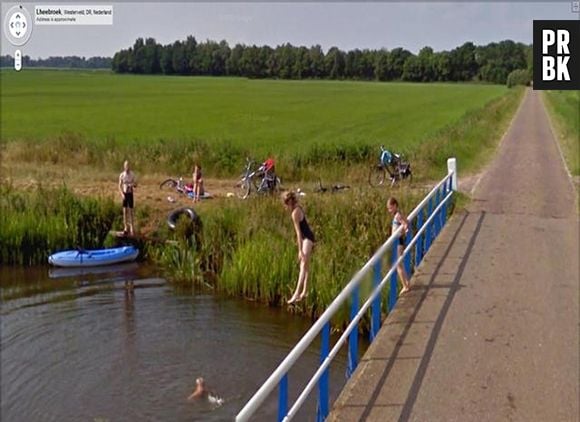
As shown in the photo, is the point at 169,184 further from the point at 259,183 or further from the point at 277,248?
the point at 277,248

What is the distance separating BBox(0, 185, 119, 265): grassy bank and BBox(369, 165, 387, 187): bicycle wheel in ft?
24.8

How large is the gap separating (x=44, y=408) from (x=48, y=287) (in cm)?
640

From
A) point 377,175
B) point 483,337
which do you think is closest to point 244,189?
point 377,175

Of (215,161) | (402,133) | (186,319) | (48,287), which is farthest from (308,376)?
(402,133)

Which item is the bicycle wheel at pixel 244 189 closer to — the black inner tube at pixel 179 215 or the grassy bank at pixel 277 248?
the black inner tube at pixel 179 215

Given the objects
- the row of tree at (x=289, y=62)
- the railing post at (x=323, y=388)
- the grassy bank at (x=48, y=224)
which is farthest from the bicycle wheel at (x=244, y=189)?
the row of tree at (x=289, y=62)

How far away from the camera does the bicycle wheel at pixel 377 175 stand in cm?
1958

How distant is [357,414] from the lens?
234 inches

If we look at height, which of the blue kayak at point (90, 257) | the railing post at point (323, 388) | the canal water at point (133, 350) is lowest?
the canal water at point (133, 350)

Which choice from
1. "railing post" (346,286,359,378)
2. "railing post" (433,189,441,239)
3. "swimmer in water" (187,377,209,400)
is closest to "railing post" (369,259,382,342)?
"railing post" (346,286,359,378)

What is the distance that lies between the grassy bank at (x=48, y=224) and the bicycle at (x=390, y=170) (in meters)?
Answer: 7.89

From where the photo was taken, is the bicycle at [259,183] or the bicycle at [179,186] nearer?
the bicycle at [259,183]

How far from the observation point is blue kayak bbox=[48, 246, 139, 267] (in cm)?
1622

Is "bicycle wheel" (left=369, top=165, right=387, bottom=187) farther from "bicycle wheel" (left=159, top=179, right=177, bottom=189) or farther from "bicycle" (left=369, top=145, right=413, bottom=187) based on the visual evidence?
"bicycle wheel" (left=159, top=179, right=177, bottom=189)
